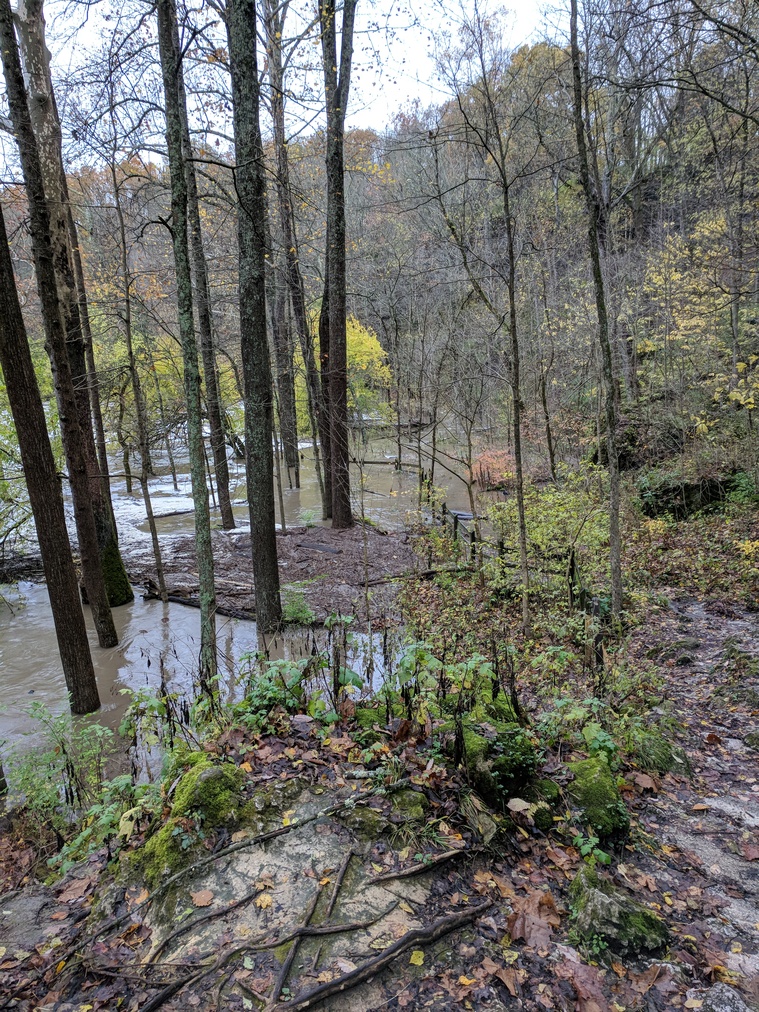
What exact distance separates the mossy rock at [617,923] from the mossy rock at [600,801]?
58 centimetres

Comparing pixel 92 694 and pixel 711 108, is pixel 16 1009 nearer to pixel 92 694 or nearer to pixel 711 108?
pixel 92 694

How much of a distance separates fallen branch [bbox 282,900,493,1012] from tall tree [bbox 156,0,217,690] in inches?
144

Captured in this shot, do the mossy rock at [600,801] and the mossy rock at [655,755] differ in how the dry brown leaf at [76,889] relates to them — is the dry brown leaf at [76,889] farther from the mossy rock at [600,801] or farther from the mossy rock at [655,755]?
the mossy rock at [655,755]

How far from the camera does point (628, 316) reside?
51.3ft

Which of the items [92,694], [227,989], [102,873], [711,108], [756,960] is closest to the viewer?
[227,989]

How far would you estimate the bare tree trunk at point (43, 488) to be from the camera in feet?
17.9

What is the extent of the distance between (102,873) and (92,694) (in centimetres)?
425

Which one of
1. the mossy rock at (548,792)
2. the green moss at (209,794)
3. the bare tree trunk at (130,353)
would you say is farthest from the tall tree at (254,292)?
the mossy rock at (548,792)

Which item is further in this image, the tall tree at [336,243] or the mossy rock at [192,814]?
the tall tree at [336,243]

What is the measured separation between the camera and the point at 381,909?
2662 mm

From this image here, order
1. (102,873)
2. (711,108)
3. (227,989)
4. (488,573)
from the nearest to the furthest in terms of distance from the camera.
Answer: (227,989) < (102,873) < (488,573) < (711,108)

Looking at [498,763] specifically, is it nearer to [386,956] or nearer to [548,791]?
[548,791]

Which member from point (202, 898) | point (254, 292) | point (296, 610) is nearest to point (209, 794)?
point (202, 898)

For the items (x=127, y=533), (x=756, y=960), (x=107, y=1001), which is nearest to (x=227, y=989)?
(x=107, y=1001)
